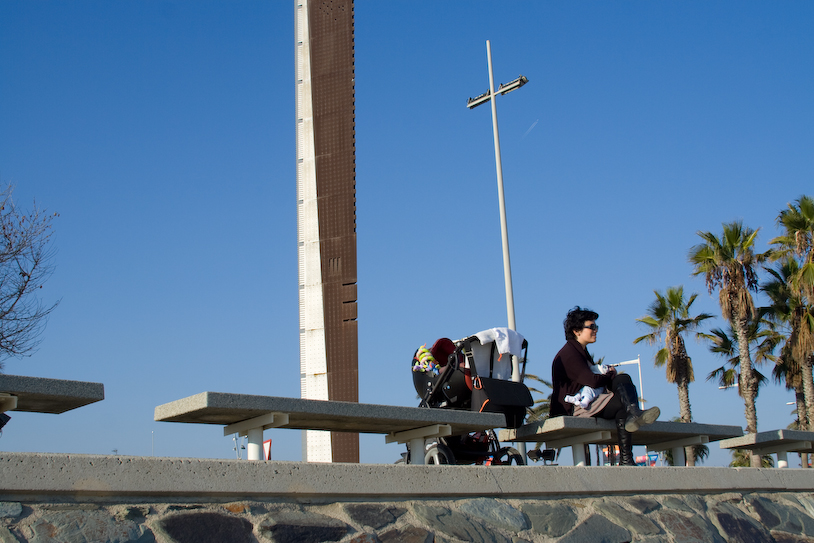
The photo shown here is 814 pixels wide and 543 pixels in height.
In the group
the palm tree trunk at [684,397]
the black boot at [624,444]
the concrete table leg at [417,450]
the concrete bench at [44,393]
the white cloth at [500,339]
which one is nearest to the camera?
the concrete bench at [44,393]

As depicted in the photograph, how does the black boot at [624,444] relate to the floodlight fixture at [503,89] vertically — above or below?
below

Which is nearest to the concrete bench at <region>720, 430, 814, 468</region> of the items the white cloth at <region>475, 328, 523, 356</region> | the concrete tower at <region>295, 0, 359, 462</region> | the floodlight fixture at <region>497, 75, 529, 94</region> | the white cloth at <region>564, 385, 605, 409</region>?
the white cloth at <region>564, 385, 605, 409</region>

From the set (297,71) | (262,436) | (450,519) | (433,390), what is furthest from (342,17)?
(450,519)

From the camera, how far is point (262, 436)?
457 centimetres

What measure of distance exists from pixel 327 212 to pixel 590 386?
7.48 m

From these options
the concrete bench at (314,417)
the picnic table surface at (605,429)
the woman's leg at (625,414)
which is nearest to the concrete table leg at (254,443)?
the concrete bench at (314,417)

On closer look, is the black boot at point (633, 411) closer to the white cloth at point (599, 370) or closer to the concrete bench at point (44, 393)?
the white cloth at point (599, 370)

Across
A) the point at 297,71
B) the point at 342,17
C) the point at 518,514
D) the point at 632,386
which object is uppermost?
the point at 342,17

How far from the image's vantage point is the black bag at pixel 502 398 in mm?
6332

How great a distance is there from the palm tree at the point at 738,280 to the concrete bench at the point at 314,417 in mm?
21205

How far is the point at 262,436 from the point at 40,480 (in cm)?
180

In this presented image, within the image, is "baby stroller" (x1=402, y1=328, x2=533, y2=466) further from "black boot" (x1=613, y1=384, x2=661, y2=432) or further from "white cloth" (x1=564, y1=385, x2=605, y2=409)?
"black boot" (x1=613, y1=384, x2=661, y2=432)

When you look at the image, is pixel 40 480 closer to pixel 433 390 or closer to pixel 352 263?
pixel 433 390

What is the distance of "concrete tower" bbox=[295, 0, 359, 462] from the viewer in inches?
488
